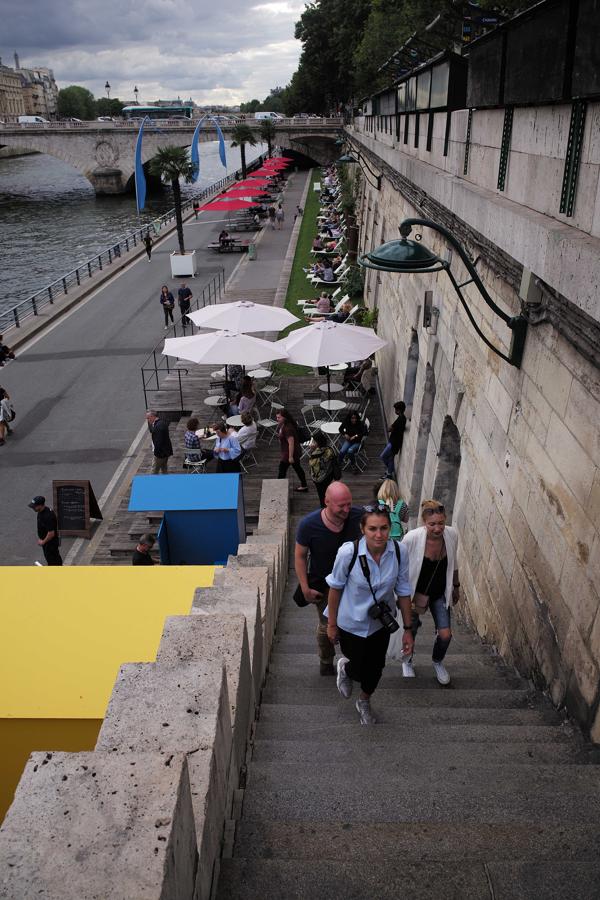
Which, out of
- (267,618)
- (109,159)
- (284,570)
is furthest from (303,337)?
(109,159)

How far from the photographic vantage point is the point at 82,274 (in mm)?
33906

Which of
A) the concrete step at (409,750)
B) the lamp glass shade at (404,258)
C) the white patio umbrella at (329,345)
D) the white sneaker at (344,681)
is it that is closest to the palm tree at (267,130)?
the white patio umbrella at (329,345)

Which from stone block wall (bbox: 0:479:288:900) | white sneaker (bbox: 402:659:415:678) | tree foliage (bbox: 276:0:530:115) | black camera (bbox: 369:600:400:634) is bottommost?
white sneaker (bbox: 402:659:415:678)

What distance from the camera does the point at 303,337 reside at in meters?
12.8

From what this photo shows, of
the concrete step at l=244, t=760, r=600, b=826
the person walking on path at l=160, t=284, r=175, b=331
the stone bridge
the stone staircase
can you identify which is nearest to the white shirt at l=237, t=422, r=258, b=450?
the stone staircase

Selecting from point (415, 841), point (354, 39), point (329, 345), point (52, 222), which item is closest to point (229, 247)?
point (329, 345)

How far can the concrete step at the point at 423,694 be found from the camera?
470 cm

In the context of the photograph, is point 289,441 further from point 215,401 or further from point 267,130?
point 267,130

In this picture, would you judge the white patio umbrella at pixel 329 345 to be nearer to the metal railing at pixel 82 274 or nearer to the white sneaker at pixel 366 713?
the white sneaker at pixel 366 713

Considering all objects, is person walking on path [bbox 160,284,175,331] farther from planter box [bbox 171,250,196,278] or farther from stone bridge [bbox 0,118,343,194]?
stone bridge [bbox 0,118,343,194]

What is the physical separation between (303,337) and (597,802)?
10.2 m

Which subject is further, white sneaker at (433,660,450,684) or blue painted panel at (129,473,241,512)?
blue painted panel at (129,473,241,512)

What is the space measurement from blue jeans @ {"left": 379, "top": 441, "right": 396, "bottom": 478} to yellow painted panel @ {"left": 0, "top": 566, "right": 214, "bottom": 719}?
6.32 m

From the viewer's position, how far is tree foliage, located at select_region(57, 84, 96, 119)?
160m
